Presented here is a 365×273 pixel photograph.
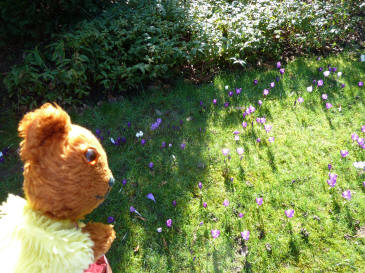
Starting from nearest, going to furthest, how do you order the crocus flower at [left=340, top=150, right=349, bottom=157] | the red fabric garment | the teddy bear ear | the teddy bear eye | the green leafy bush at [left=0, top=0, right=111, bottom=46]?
the teddy bear ear
the teddy bear eye
the red fabric garment
the crocus flower at [left=340, top=150, right=349, bottom=157]
the green leafy bush at [left=0, top=0, right=111, bottom=46]

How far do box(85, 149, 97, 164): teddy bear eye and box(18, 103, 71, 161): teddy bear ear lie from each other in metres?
0.18

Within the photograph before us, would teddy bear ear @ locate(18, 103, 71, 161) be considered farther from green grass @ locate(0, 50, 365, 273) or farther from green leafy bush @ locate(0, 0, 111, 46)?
green leafy bush @ locate(0, 0, 111, 46)

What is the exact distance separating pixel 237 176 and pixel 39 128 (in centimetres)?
234

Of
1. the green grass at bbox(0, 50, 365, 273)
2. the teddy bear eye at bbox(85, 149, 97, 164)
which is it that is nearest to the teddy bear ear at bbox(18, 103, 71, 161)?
the teddy bear eye at bbox(85, 149, 97, 164)

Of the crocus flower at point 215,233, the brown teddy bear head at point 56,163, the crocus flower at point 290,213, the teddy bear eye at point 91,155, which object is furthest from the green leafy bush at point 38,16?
the crocus flower at point 290,213

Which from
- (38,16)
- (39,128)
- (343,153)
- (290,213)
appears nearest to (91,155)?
(39,128)

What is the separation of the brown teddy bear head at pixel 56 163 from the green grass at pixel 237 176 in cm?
135

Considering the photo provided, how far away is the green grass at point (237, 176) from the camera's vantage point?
8.77ft

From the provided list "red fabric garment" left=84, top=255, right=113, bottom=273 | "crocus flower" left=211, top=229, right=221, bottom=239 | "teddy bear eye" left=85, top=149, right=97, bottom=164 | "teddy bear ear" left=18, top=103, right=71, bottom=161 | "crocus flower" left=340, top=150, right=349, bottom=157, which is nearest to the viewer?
"teddy bear ear" left=18, top=103, right=71, bottom=161

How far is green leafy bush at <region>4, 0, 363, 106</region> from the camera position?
412 centimetres

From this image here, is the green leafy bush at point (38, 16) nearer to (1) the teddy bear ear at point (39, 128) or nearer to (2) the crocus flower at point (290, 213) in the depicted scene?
(1) the teddy bear ear at point (39, 128)

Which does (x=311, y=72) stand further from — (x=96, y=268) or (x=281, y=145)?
(x=96, y=268)

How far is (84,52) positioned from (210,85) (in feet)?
6.61

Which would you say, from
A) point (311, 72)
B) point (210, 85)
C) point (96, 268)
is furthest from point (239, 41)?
point (96, 268)
